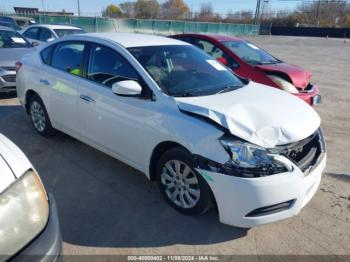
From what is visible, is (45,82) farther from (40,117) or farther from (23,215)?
(23,215)

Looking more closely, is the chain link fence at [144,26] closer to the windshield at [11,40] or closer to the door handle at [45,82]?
the windshield at [11,40]

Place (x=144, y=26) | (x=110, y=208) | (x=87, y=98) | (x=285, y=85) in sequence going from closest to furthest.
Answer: (x=110, y=208) → (x=87, y=98) → (x=285, y=85) → (x=144, y=26)

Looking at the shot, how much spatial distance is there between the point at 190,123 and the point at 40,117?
10.1 ft

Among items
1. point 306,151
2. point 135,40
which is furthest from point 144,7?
point 306,151

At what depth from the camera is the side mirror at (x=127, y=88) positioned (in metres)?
3.10

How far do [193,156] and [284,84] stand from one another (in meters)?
3.73

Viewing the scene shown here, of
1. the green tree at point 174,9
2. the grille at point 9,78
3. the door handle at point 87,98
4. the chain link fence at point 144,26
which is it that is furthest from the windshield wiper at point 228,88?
the green tree at point 174,9

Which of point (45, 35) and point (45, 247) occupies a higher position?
point (45, 35)

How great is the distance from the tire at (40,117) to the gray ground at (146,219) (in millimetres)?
385

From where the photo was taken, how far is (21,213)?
1.70 m

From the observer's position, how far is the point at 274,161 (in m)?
2.55

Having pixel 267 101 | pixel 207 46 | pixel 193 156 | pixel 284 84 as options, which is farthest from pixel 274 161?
pixel 207 46

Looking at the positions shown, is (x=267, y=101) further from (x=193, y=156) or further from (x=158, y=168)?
(x=158, y=168)

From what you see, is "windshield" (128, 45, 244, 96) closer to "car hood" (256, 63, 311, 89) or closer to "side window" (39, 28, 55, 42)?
"car hood" (256, 63, 311, 89)
